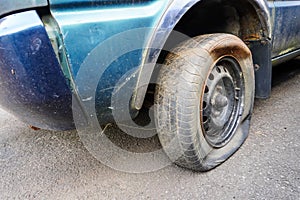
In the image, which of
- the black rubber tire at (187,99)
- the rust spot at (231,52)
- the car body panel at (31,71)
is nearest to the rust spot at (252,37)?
the rust spot at (231,52)

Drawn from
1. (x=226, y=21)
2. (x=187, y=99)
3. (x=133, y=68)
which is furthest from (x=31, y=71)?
(x=226, y=21)

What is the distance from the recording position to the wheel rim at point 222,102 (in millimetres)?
1728

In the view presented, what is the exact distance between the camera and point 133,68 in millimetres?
1328

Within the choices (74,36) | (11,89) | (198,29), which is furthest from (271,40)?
(11,89)

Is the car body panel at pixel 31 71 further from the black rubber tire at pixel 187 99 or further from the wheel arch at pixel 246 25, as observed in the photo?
the black rubber tire at pixel 187 99

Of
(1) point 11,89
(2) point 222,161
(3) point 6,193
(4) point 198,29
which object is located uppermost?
(1) point 11,89

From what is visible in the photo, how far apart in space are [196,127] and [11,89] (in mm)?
951

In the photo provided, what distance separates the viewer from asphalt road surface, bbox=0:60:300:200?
1514mm

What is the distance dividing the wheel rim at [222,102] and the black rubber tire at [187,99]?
92 millimetres

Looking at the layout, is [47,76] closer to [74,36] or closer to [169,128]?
[74,36]

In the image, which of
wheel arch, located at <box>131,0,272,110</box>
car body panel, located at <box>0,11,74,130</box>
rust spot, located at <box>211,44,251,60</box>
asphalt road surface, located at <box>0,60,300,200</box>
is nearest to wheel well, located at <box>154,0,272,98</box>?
wheel arch, located at <box>131,0,272,110</box>

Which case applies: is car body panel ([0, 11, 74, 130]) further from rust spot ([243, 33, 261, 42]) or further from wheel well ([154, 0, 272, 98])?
rust spot ([243, 33, 261, 42])

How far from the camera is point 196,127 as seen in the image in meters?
1.56

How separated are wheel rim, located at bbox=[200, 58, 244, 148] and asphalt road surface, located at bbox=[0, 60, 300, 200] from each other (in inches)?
6.7
